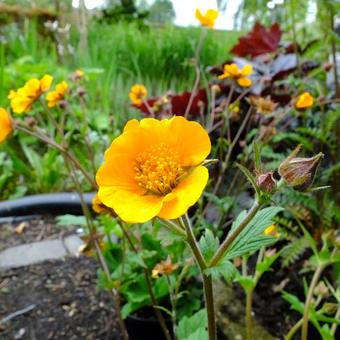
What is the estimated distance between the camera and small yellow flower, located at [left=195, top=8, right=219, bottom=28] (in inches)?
53.7

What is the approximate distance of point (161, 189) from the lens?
1.61 feet

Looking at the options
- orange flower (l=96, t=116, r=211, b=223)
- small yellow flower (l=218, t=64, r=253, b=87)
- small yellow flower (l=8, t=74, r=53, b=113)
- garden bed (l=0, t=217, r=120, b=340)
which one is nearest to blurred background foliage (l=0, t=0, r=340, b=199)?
small yellow flower (l=218, t=64, r=253, b=87)

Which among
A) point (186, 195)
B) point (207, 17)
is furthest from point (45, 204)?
point (186, 195)

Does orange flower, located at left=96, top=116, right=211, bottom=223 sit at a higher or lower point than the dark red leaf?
lower

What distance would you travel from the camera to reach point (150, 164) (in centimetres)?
49

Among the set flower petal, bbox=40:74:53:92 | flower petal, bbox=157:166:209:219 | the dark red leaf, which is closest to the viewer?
flower petal, bbox=157:166:209:219

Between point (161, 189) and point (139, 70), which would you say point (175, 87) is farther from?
point (161, 189)

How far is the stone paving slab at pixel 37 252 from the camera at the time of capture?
59.4 inches

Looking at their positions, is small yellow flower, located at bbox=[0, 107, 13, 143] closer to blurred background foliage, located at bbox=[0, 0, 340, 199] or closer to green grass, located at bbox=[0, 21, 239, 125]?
blurred background foliage, located at bbox=[0, 0, 340, 199]

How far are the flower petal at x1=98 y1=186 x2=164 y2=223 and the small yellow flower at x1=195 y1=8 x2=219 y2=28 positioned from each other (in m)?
1.00

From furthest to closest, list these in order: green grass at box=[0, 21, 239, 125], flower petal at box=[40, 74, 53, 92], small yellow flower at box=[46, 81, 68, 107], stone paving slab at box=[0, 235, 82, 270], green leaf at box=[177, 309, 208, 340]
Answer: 1. green grass at box=[0, 21, 239, 125]
2. stone paving slab at box=[0, 235, 82, 270]
3. small yellow flower at box=[46, 81, 68, 107]
4. flower petal at box=[40, 74, 53, 92]
5. green leaf at box=[177, 309, 208, 340]

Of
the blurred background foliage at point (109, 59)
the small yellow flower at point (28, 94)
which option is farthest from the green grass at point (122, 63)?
the small yellow flower at point (28, 94)

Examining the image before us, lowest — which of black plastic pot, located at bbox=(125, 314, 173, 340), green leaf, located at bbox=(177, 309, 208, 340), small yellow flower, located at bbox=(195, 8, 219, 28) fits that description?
black plastic pot, located at bbox=(125, 314, 173, 340)

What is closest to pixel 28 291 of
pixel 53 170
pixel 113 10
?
pixel 53 170
